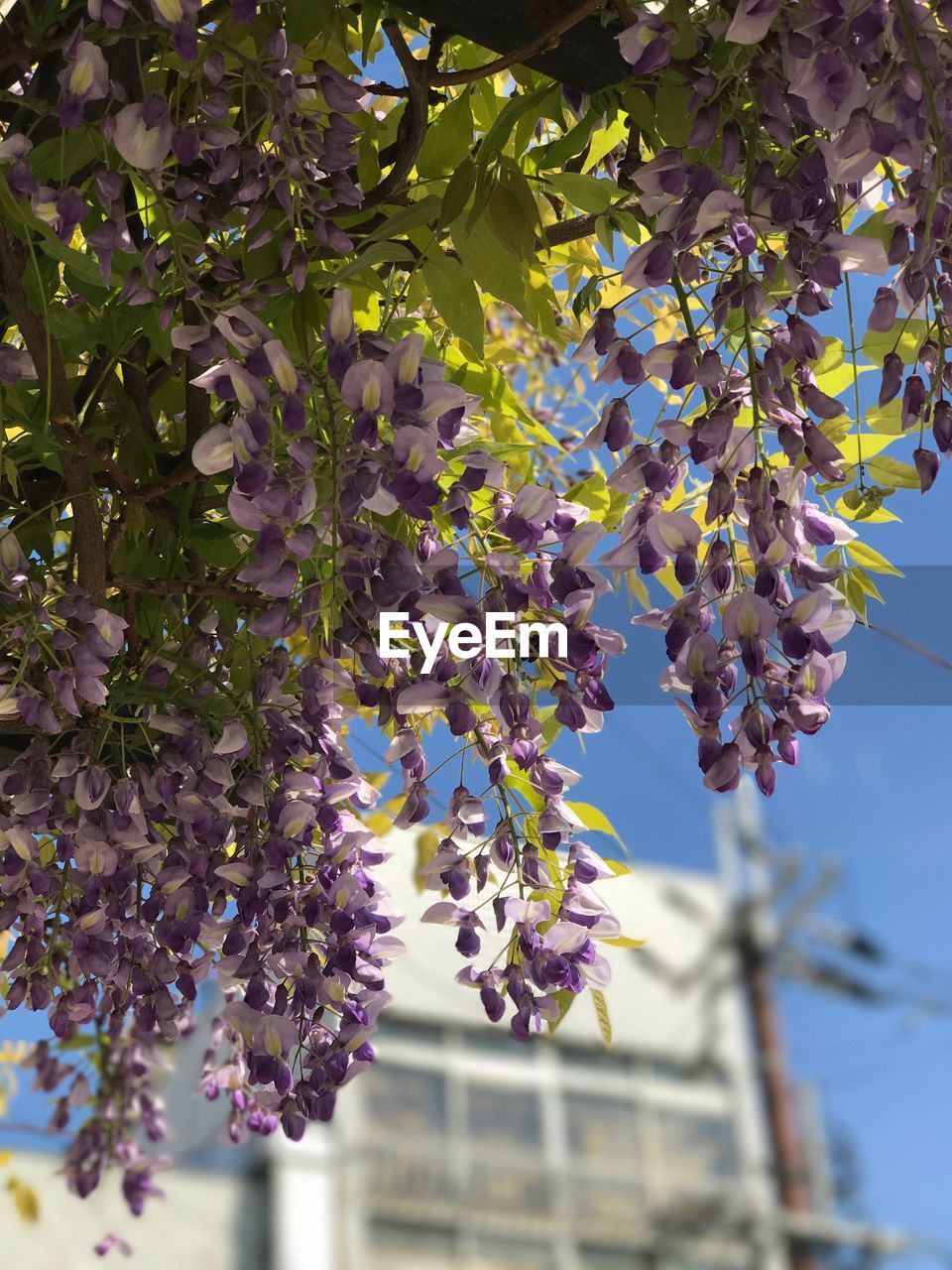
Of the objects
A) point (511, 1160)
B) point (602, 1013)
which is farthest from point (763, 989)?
point (602, 1013)

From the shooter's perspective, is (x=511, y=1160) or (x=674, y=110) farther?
(x=511, y=1160)

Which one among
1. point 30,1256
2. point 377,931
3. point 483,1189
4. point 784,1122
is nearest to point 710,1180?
point 483,1189

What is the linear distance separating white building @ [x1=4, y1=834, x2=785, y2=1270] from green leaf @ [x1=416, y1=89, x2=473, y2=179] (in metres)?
4.21

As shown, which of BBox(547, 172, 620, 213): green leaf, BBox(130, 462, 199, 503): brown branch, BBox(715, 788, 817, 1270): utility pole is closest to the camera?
BBox(547, 172, 620, 213): green leaf

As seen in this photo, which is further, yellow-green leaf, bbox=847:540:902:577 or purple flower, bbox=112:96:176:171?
yellow-green leaf, bbox=847:540:902:577

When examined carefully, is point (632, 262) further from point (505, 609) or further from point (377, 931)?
point (377, 931)

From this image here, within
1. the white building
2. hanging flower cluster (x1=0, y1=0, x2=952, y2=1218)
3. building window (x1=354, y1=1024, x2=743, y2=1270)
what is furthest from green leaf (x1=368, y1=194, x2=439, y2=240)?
building window (x1=354, y1=1024, x2=743, y2=1270)

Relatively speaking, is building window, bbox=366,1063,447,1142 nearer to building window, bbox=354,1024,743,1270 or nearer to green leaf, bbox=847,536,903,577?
building window, bbox=354,1024,743,1270

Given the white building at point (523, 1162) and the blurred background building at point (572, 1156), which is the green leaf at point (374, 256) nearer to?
the blurred background building at point (572, 1156)

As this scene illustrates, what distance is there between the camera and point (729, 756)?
1.59 ft

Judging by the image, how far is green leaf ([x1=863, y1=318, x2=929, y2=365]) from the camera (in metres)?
0.53

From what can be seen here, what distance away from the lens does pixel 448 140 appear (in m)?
0.56

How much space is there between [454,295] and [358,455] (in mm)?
94

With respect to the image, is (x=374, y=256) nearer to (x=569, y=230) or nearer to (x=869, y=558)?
(x=569, y=230)
